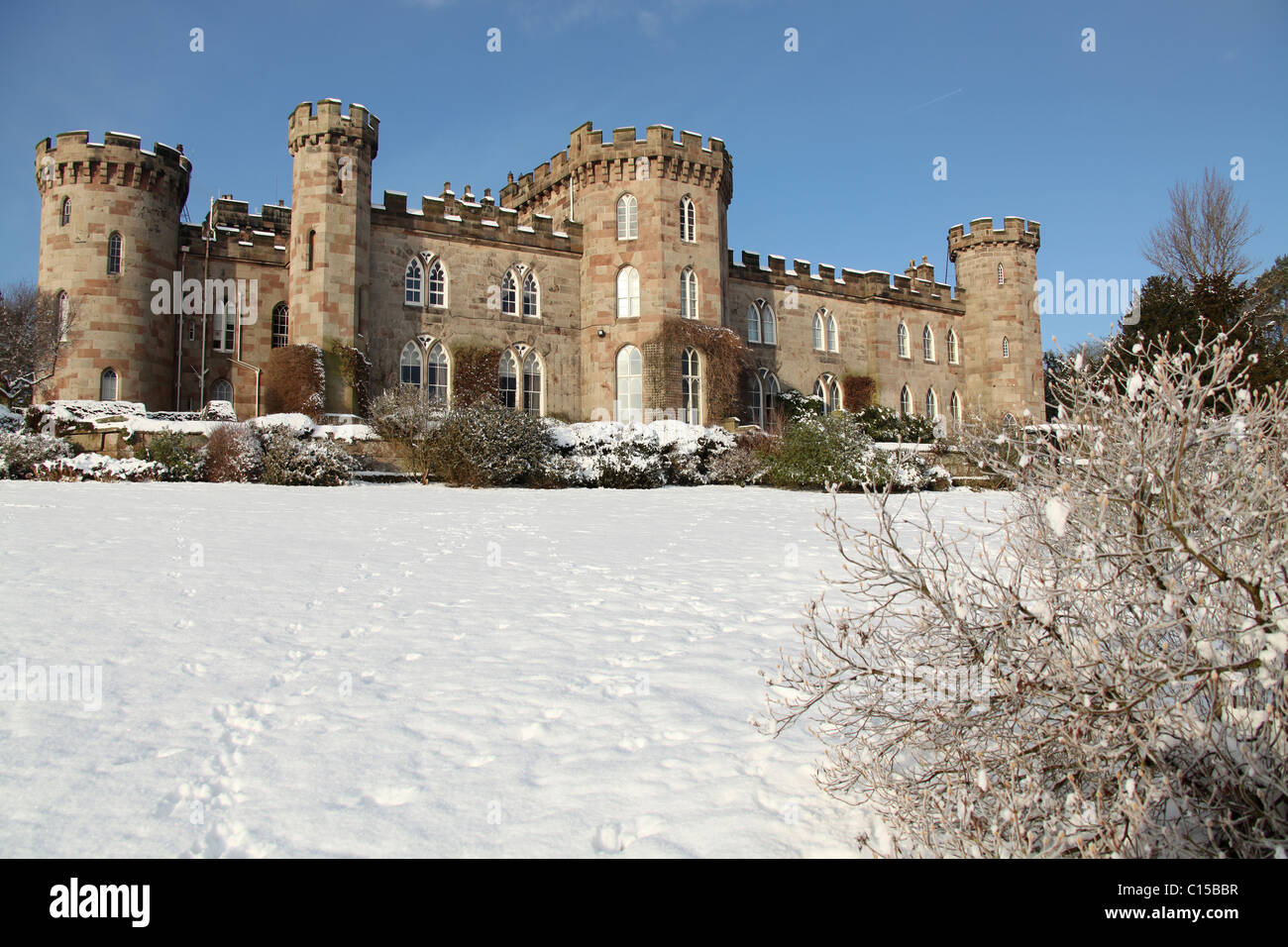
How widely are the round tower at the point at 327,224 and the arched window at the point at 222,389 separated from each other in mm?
3537

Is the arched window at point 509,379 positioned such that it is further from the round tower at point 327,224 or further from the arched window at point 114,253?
the arched window at point 114,253

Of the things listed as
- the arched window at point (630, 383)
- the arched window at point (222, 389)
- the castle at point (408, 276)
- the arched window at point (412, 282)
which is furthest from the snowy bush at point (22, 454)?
the arched window at point (630, 383)

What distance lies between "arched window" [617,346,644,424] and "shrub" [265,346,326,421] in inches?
353

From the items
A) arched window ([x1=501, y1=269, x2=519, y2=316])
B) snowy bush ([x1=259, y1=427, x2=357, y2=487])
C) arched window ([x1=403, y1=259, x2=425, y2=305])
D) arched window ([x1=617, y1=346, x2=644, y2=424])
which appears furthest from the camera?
arched window ([x1=501, y1=269, x2=519, y2=316])

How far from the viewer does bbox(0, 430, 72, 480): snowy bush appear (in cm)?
1427

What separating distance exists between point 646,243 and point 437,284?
6.79 meters

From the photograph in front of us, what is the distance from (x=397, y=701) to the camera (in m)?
3.99

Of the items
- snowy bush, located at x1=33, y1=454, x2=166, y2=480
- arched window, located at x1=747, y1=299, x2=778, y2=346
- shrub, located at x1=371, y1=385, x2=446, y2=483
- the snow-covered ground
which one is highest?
arched window, located at x1=747, y1=299, x2=778, y2=346

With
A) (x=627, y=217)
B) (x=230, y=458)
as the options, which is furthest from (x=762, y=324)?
(x=230, y=458)

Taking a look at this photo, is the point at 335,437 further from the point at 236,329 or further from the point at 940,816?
the point at 940,816

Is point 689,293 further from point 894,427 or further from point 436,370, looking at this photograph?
point 894,427

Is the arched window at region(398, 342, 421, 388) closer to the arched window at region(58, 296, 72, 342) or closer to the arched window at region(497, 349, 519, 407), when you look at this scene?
the arched window at region(497, 349, 519, 407)

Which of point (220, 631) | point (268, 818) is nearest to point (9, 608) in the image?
point (220, 631)

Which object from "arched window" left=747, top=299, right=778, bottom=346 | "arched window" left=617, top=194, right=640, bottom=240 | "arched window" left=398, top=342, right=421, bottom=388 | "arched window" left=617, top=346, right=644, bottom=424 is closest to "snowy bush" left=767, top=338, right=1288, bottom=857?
"arched window" left=617, top=346, right=644, bottom=424
